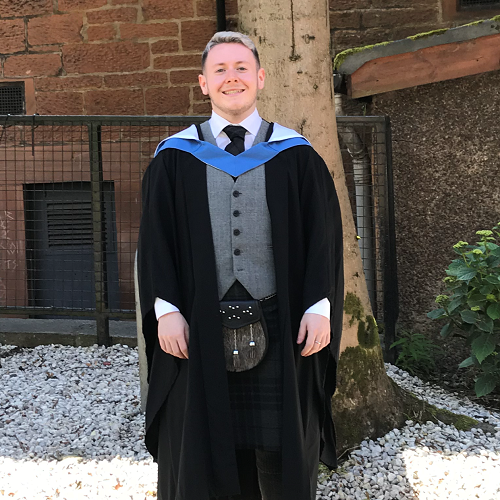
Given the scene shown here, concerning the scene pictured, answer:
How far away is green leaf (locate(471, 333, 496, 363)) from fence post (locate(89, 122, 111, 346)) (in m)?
2.60

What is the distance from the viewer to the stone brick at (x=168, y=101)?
6.41 metres

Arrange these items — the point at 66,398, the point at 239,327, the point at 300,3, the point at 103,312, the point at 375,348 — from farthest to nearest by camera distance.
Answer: the point at 103,312, the point at 66,398, the point at 375,348, the point at 300,3, the point at 239,327

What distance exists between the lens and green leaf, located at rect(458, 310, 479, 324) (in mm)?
3658

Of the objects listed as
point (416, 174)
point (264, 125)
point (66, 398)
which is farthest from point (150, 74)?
point (264, 125)

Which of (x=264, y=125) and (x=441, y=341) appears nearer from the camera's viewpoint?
(x=264, y=125)

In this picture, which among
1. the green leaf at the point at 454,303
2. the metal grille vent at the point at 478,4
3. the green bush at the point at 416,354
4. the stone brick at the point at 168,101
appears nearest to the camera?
the green leaf at the point at 454,303

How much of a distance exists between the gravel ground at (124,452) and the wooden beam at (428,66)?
1943mm

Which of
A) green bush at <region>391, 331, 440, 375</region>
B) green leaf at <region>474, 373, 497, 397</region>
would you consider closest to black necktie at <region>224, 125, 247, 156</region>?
green leaf at <region>474, 373, 497, 397</region>

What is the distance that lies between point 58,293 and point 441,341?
3.45 metres

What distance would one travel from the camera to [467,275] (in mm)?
3629

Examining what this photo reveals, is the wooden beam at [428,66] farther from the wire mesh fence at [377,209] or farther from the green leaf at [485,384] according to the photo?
the green leaf at [485,384]

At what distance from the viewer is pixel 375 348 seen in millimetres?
3244

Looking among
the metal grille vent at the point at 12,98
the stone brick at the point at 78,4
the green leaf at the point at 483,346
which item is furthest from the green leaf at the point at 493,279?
the metal grille vent at the point at 12,98

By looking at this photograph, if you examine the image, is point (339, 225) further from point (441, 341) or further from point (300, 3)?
point (441, 341)
